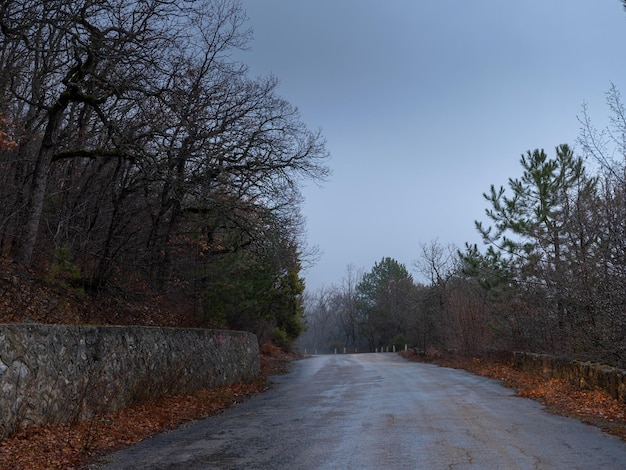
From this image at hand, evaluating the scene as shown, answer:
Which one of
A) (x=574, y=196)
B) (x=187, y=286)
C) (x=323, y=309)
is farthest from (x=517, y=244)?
(x=323, y=309)

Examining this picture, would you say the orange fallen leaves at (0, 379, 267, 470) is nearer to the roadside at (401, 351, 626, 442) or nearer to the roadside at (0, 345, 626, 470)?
the roadside at (0, 345, 626, 470)

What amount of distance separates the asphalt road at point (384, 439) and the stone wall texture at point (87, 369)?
134 cm

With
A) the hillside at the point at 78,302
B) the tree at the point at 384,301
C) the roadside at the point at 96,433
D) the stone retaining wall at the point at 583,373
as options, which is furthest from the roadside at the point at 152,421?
the tree at the point at 384,301

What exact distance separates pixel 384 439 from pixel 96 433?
13.8 ft

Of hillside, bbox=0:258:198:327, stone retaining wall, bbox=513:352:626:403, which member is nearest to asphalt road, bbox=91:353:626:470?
stone retaining wall, bbox=513:352:626:403

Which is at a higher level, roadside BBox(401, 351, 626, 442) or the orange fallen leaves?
roadside BBox(401, 351, 626, 442)

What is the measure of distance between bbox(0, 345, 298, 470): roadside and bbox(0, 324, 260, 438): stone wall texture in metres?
0.21

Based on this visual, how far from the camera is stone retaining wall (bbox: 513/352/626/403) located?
11742mm

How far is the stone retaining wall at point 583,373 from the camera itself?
11.7 metres

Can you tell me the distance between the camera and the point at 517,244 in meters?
24.0

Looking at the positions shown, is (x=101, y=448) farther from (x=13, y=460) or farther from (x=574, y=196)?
(x=574, y=196)

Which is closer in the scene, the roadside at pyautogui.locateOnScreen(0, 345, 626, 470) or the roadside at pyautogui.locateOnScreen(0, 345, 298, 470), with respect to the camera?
the roadside at pyautogui.locateOnScreen(0, 345, 298, 470)

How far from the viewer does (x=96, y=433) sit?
848cm

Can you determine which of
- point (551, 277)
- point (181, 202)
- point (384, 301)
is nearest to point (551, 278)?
point (551, 277)
